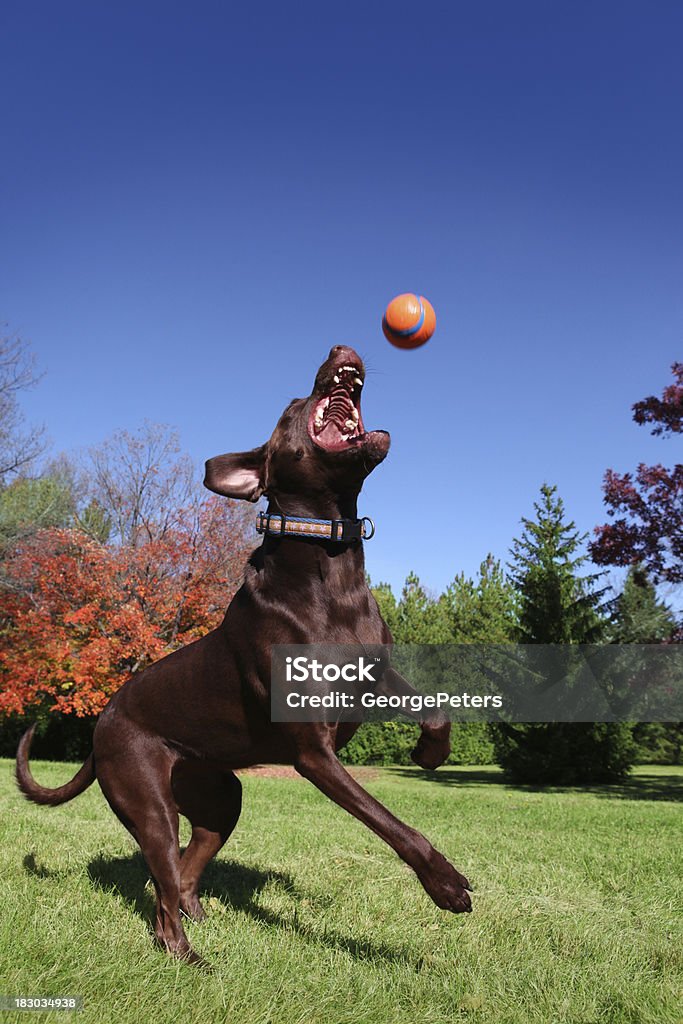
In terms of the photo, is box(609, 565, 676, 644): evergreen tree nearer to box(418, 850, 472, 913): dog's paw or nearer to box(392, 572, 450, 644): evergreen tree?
box(392, 572, 450, 644): evergreen tree

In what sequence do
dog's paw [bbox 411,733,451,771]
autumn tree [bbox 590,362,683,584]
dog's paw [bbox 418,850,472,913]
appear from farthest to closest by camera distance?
autumn tree [bbox 590,362,683,584] → dog's paw [bbox 411,733,451,771] → dog's paw [bbox 418,850,472,913]

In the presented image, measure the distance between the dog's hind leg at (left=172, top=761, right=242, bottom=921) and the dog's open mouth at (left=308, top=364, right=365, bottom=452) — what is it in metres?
1.99

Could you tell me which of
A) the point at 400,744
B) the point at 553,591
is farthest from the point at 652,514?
the point at 400,744

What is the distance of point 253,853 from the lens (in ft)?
21.9

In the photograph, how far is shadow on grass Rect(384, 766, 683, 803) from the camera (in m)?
16.3

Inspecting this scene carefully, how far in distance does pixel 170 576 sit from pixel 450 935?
17397mm

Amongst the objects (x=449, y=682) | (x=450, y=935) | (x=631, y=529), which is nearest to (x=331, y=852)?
(x=450, y=935)

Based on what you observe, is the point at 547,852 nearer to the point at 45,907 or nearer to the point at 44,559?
the point at 45,907

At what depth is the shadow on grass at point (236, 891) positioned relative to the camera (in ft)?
12.9

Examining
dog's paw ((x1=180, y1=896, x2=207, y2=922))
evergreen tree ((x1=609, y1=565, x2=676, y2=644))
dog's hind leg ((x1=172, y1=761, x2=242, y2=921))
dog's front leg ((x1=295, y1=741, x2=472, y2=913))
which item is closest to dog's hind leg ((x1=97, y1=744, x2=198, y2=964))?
dog's hind leg ((x1=172, y1=761, x2=242, y2=921))

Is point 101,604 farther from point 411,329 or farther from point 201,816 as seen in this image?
point 411,329

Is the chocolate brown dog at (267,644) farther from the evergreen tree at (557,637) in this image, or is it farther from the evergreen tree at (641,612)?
the evergreen tree at (641,612)

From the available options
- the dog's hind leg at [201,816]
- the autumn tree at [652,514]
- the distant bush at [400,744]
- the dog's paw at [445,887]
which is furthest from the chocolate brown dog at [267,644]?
the distant bush at [400,744]

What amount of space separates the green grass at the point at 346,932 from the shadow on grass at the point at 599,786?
8.76 m
